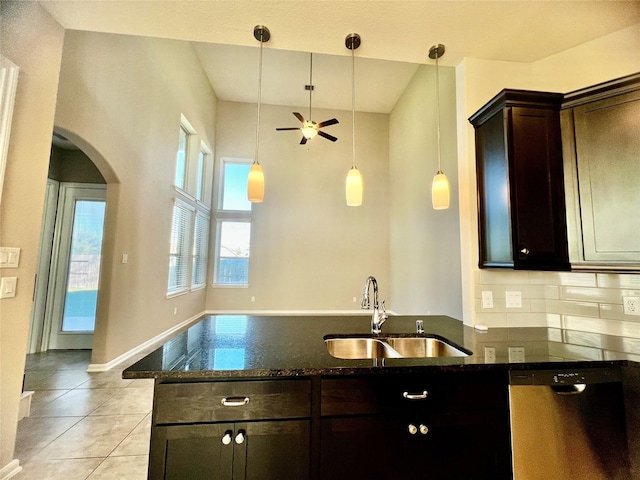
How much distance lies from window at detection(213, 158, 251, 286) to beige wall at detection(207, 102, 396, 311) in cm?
19

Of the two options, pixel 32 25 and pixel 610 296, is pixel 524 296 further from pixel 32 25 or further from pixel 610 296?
pixel 32 25

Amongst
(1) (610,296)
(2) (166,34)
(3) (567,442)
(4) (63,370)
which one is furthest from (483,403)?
(4) (63,370)

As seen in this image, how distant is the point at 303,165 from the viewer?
625 cm

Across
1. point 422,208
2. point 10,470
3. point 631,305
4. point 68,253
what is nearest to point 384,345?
point 631,305

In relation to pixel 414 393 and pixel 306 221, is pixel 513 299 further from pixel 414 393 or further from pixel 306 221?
pixel 306 221

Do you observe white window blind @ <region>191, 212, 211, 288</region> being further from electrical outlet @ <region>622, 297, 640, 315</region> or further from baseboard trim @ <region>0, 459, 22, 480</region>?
electrical outlet @ <region>622, 297, 640, 315</region>

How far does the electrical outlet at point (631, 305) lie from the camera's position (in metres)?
1.47

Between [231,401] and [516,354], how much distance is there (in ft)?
3.95

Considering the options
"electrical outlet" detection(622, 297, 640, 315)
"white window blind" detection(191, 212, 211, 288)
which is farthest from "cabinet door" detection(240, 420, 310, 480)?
"white window blind" detection(191, 212, 211, 288)

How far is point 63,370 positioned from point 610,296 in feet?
15.3

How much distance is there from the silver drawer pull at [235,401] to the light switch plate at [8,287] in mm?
1451

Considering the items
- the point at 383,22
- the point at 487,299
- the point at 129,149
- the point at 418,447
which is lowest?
the point at 418,447

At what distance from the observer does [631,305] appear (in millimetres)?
1485

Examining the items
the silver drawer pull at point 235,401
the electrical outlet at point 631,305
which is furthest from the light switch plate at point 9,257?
the electrical outlet at point 631,305
